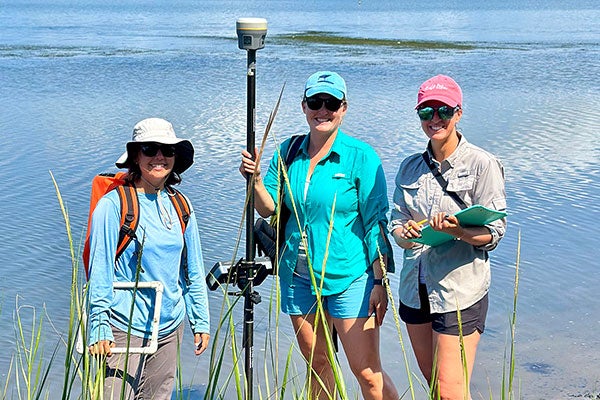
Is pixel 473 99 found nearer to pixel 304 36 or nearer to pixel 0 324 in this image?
pixel 0 324

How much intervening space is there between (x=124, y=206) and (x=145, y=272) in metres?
0.27

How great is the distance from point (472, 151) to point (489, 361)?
2179 mm

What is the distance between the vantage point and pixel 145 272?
3.47m

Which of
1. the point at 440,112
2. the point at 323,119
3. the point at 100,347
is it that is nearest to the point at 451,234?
the point at 440,112

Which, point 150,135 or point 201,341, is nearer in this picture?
point 150,135

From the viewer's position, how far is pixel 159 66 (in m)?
19.4

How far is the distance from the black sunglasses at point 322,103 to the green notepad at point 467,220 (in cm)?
65

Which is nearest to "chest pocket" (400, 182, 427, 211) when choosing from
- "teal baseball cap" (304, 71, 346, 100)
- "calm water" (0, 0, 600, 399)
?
"teal baseball cap" (304, 71, 346, 100)

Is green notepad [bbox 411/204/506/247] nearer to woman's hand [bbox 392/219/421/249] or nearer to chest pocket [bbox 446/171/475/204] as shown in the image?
woman's hand [bbox 392/219/421/249]

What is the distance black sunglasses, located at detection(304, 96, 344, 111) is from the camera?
3.75m

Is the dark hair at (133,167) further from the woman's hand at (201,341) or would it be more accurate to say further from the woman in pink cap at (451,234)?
the woman in pink cap at (451,234)

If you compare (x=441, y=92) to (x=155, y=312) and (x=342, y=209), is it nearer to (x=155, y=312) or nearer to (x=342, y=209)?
(x=342, y=209)

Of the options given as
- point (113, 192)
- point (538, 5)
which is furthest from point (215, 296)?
point (538, 5)

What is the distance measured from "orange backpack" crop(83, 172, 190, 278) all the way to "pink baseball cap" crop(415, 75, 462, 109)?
101 cm
